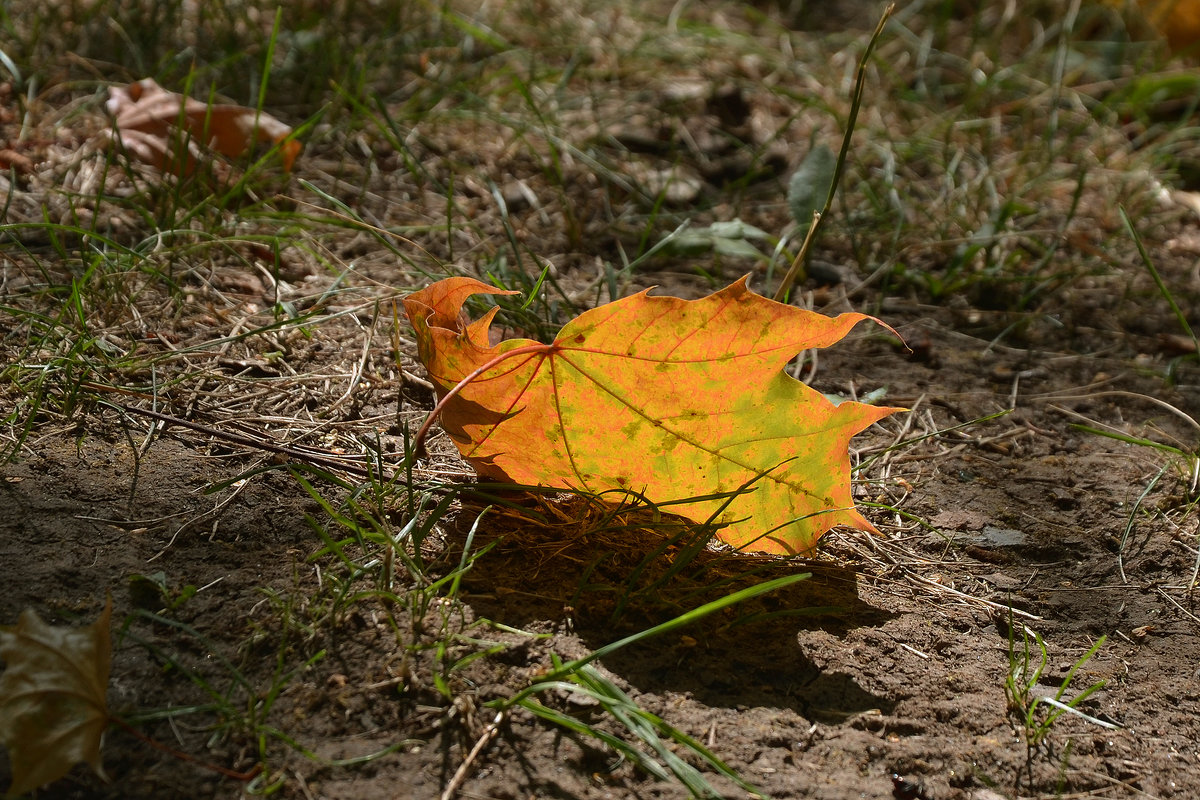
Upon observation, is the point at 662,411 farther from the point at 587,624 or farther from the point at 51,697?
the point at 51,697

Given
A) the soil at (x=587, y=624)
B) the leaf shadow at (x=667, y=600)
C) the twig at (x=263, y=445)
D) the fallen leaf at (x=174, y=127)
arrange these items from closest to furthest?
the soil at (x=587, y=624), the leaf shadow at (x=667, y=600), the twig at (x=263, y=445), the fallen leaf at (x=174, y=127)

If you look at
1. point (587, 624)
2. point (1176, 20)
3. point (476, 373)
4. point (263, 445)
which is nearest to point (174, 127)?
point (263, 445)

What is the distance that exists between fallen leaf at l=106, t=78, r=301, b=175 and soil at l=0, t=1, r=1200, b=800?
497 millimetres

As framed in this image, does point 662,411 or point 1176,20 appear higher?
point 1176,20

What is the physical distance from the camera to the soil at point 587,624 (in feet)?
3.21

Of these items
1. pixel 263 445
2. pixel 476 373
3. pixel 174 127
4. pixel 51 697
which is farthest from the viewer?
pixel 174 127

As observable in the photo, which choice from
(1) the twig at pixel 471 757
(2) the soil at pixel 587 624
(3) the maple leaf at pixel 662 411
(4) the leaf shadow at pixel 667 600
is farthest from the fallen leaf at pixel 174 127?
(1) the twig at pixel 471 757

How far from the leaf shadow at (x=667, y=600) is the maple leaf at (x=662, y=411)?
61mm

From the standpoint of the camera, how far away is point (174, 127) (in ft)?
6.51

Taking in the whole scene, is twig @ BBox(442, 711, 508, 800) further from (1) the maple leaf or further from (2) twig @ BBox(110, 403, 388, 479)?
(2) twig @ BBox(110, 403, 388, 479)

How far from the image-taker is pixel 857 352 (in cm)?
189

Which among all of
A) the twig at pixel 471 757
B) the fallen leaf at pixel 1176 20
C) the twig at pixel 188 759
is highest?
the fallen leaf at pixel 1176 20

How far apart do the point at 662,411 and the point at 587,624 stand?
0.91 feet

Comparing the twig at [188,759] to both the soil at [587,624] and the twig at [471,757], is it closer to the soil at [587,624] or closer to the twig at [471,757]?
the soil at [587,624]
